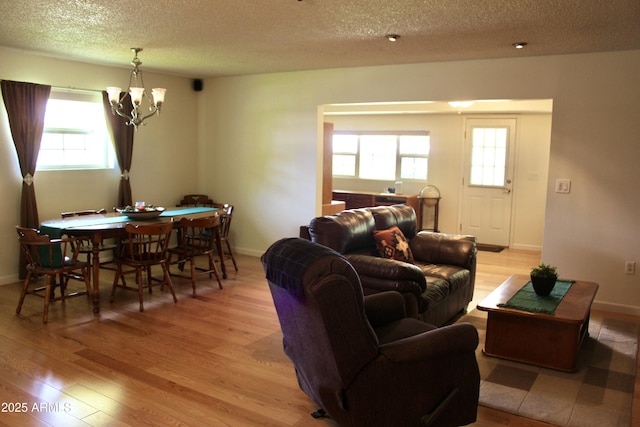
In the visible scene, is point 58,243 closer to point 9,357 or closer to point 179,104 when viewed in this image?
point 9,357

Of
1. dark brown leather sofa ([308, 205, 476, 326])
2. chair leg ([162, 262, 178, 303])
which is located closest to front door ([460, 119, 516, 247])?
dark brown leather sofa ([308, 205, 476, 326])

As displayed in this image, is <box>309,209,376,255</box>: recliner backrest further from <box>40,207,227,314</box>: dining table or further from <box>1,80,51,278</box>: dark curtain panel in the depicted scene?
<box>1,80,51,278</box>: dark curtain panel

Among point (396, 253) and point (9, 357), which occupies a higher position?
point (396, 253)

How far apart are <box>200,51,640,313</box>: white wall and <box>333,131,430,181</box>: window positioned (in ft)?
10.3

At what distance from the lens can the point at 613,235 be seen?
495cm

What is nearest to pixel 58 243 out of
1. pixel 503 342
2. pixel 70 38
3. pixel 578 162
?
pixel 70 38

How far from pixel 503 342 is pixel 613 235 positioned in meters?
2.05

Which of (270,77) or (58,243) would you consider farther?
(270,77)

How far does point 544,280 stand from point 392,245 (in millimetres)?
1253

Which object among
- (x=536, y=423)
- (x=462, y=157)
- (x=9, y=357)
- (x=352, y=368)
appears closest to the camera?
(x=352, y=368)

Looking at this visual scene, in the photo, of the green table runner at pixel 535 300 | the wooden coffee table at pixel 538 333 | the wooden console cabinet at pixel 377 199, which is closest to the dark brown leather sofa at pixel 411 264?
the wooden coffee table at pixel 538 333

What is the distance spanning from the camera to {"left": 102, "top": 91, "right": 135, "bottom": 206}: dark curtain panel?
20.7ft

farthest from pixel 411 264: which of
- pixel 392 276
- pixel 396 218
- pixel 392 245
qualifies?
pixel 396 218

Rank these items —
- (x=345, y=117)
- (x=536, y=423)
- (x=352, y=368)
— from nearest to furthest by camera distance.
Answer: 1. (x=352, y=368)
2. (x=536, y=423)
3. (x=345, y=117)
